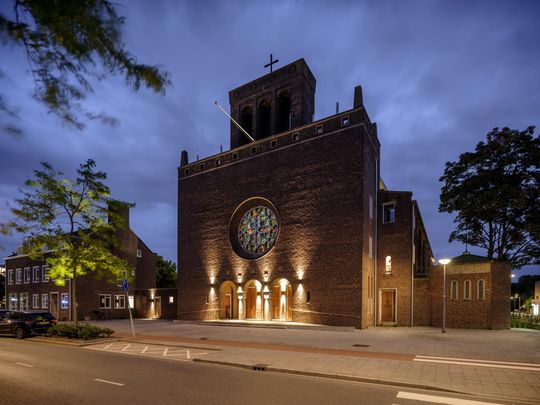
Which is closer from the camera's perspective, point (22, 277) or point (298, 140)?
point (298, 140)

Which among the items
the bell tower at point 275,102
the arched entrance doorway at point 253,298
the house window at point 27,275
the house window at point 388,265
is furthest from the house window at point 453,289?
the house window at point 27,275

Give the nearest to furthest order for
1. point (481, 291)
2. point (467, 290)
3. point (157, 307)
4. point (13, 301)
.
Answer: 1. point (481, 291)
2. point (467, 290)
3. point (157, 307)
4. point (13, 301)

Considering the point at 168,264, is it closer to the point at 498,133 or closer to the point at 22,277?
the point at 22,277

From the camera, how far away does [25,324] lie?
19.0 m

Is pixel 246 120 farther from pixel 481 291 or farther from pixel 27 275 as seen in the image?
pixel 27 275

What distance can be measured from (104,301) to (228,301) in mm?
14416

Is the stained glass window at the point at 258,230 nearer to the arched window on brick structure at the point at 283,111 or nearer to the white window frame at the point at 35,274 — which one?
the arched window on brick structure at the point at 283,111

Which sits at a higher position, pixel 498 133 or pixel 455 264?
pixel 498 133

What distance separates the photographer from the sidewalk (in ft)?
28.7

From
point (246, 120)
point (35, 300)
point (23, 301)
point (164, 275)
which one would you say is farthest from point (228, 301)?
point (164, 275)

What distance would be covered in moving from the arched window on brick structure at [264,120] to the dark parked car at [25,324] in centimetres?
2067

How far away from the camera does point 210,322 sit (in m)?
27.5

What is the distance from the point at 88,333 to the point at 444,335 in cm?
1835

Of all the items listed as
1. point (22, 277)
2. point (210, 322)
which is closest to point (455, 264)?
point (210, 322)
